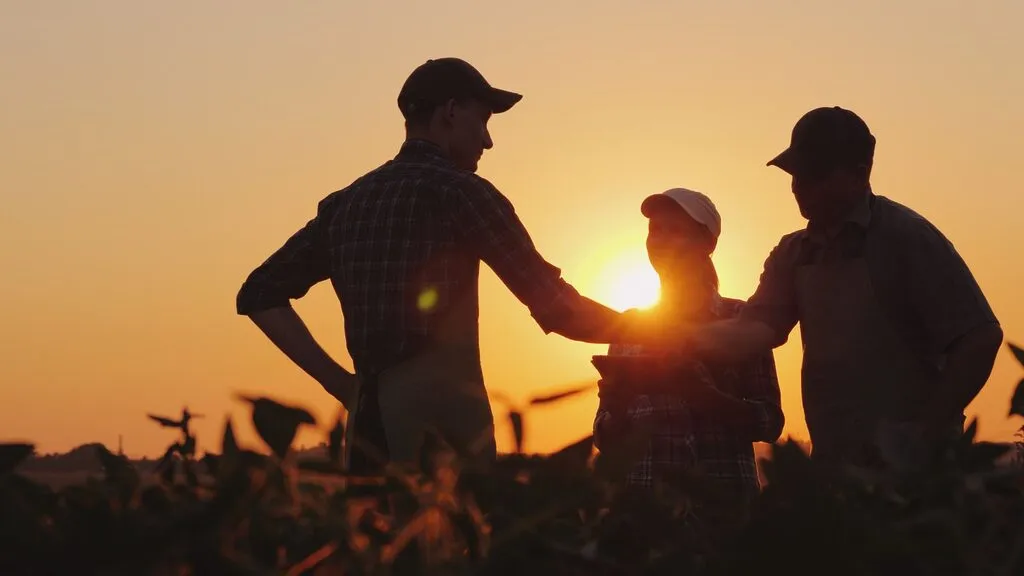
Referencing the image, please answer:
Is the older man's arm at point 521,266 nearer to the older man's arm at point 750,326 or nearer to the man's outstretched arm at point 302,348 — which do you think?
the older man's arm at point 750,326

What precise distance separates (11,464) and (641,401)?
4818 mm

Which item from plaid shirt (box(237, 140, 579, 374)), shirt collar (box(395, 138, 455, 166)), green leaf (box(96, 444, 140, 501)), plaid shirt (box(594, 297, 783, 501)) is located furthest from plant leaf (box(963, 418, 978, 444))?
plaid shirt (box(594, 297, 783, 501))

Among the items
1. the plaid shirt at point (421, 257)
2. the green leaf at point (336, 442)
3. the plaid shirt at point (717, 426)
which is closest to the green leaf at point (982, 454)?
the green leaf at point (336, 442)

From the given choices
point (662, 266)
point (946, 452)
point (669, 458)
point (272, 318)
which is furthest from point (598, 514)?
point (662, 266)

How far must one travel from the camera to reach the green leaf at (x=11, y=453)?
1409 mm

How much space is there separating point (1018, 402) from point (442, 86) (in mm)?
3679

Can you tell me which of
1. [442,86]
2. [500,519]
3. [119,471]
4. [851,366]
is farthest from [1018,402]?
[442,86]

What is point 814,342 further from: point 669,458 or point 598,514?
point 598,514

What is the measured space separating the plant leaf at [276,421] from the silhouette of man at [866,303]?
3.42 metres

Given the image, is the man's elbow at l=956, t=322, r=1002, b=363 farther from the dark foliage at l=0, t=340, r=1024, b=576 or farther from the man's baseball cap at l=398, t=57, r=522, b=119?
the dark foliage at l=0, t=340, r=1024, b=576

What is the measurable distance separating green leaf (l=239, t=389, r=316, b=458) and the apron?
11.6 ft

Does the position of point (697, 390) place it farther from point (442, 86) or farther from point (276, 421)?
point (276, 421)

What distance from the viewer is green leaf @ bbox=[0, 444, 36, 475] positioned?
1409mm

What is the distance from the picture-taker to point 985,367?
4410mm
